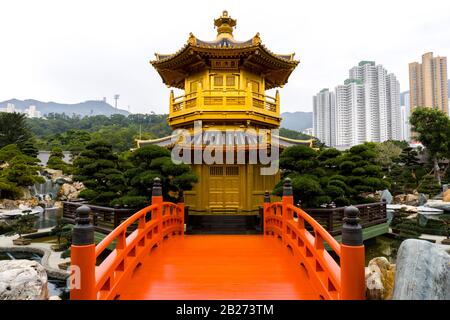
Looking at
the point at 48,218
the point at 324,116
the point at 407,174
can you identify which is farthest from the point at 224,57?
the point at 324,116

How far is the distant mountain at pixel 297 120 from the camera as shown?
132 metres

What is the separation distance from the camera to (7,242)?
13.8 m

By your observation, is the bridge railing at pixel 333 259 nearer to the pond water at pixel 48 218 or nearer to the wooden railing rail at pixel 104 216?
the wooden railing rail at pixel 104 216

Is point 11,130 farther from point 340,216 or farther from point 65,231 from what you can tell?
point 340,216

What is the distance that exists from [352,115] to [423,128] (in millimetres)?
23900

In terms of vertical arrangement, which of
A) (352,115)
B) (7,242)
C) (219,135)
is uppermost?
(352,115)

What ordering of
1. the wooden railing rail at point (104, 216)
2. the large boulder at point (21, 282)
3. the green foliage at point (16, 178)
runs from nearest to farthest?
1. the large boulder at point (21, 282)
2. the wooden railing rail at point (104, 216)
3. the green foliage at point (16, 178)

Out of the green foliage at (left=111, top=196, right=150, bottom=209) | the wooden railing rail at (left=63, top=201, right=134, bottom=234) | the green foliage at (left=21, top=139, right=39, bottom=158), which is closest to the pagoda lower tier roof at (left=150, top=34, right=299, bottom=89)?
the green foliage at (left=111, top=196, right=150, bottom=209)

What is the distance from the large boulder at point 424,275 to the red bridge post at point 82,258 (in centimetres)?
287

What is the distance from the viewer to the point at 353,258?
8.96ft

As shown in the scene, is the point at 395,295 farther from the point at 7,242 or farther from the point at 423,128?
the point at 423,128

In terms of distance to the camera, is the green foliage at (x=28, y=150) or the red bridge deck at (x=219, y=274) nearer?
the red bridge deck at (x=219, y=274)

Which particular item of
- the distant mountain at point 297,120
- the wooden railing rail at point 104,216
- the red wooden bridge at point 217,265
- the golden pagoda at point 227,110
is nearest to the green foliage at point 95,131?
the wooden railing rail at point 104,216
